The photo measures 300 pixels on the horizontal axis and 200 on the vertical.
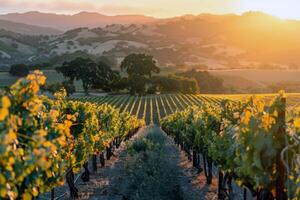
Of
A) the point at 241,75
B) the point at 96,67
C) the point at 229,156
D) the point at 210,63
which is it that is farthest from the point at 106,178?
the point at 210,63

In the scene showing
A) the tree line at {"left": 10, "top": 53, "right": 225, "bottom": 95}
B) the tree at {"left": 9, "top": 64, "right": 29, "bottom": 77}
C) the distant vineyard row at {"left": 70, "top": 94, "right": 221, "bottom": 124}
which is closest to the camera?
the distant vineyard row at {"left": 70, "top": 94, "right": 221, "bottom": 124}

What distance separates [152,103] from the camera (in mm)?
82250

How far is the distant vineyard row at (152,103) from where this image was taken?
235 feet

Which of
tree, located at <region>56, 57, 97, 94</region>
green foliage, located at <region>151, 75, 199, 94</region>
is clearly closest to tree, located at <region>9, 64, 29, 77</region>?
tree, located at <region>56, 57, 97, 94</region>

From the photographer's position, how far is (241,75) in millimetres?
125625

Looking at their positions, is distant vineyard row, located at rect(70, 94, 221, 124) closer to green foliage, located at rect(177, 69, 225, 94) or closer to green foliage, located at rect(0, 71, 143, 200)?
green foliage, located at rect(177, 69, 225, 94)

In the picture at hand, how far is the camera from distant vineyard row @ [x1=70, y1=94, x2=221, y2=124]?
235 ft

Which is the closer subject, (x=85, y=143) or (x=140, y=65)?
(x=85, y=143)

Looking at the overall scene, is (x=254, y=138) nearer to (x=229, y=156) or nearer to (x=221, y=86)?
(x=229, y=156)

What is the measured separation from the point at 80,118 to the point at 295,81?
99.9m

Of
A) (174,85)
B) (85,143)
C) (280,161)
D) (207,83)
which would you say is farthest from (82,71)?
(280,161)

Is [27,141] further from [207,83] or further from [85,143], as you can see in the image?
[207,83]

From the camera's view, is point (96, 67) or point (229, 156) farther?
point (96, 67)

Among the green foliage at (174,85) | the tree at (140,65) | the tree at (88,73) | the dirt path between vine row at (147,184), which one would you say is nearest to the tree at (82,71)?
the tree at (88,73)
